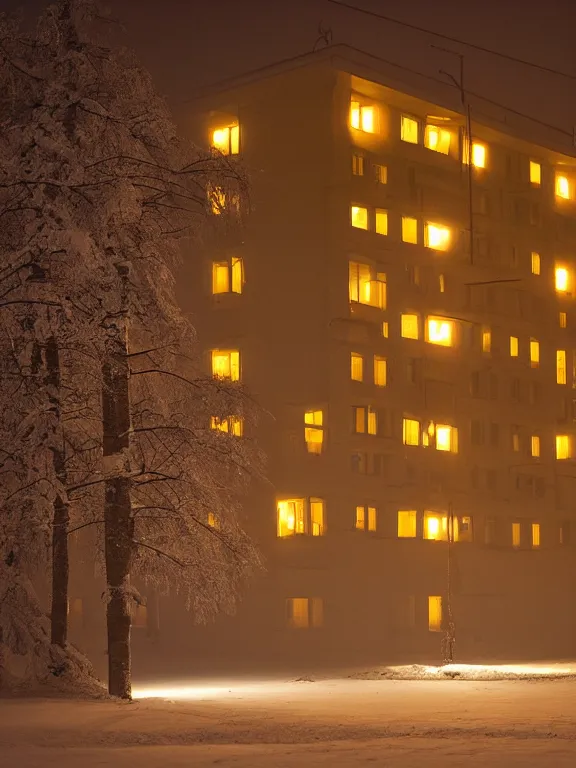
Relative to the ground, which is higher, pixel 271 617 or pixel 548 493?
pixel 548 493

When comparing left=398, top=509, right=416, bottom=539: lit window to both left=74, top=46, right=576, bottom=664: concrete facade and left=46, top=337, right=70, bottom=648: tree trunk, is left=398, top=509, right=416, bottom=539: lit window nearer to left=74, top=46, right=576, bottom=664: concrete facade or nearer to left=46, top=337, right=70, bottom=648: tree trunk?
left=74, top=46, right=576, bottom=664: concrete facade

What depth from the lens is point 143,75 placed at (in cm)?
2503

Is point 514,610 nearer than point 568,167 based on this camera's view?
Yes

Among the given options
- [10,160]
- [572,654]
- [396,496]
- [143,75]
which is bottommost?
[572,654]

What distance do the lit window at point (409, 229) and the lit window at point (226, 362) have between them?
996 centimetres

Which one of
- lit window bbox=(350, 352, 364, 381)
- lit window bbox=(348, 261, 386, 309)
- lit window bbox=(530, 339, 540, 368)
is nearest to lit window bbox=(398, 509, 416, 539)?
lit window bbox=(350, 352, 364, 381)

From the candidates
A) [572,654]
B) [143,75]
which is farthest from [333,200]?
[143,75]

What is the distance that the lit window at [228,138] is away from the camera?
58875mm

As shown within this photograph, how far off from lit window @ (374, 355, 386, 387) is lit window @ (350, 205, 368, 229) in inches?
231

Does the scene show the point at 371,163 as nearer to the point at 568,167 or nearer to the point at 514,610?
the point at 568,167

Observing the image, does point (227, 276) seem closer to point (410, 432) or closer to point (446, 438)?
point (410, 432)

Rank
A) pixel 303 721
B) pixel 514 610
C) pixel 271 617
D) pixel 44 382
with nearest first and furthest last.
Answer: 1. pixel 303 721
2. pixel 44 382
3. pixel 271 617
4. pixel 514 610

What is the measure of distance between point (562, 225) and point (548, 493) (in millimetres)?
14193

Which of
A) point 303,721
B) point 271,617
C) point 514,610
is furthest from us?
point 514,610
